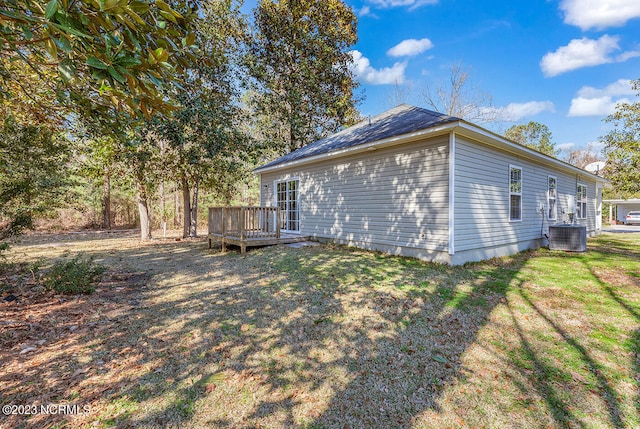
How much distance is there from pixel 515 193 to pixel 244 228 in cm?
772

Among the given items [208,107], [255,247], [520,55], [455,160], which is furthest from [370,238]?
[520,55]

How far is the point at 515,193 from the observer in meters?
8.23

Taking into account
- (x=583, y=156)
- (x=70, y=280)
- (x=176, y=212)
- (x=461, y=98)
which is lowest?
(x=70, y=280)

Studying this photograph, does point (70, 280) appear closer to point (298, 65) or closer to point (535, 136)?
point (298, 65)

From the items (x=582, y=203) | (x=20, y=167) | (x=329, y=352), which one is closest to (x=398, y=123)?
(x=329, y=352)

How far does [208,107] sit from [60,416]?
407 inches

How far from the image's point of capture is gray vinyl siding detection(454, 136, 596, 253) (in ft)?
21.2

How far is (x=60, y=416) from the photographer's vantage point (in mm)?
2033

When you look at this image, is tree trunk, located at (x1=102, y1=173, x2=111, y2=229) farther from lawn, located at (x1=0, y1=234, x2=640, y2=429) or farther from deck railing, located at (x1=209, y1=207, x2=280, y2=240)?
lawn, located at (x1=0, y1=234, x2=640, y2=429)

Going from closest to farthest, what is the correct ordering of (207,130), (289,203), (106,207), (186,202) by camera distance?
(207,130), (289,203), (186,202), (106,207)

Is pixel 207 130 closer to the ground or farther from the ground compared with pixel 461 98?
closer to the ground

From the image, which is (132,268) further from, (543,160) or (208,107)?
(543,160)

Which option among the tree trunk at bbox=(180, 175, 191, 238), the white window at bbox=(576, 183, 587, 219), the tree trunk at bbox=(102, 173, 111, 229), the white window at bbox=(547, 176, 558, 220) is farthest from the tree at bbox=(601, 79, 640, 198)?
the tree trunk at bbox=(102, 173, 111, 229)

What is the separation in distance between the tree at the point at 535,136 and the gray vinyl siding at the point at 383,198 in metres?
28.8
